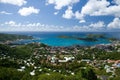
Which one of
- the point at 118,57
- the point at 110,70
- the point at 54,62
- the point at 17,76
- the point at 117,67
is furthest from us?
the point at 118,57

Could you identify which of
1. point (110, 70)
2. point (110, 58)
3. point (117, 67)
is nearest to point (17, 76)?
point (110, 70)

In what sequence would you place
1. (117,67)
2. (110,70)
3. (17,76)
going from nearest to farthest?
(17,76) < (110,70) < (117,67)

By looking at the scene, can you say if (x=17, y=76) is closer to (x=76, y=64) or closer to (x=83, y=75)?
(x=83, y=75)

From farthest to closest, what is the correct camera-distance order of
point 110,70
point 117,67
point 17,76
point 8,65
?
point 117,67
point 110,70
point 8,65
point 17,76

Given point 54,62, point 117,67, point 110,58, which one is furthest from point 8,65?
point 110,58

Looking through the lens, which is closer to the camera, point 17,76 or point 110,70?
point 17,76

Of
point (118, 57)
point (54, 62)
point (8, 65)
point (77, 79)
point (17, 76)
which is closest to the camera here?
point (77, 79)

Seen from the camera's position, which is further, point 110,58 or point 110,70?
point 110,58
